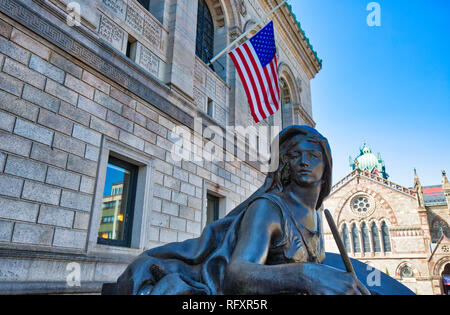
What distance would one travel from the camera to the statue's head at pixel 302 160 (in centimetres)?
191

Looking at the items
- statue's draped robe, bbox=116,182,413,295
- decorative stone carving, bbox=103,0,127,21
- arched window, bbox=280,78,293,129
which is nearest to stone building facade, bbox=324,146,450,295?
arched window, bbox=280,78,293,129

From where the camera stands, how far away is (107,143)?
22.0 ft

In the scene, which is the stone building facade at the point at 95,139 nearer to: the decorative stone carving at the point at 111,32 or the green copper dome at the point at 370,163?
the decorative stone carving at the point at 111,32

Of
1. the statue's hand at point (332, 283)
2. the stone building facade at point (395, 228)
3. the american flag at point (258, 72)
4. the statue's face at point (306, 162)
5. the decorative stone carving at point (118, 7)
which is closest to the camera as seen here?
the statue's hand at point (332, 283)

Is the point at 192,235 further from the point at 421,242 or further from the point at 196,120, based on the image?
the point at 421,242

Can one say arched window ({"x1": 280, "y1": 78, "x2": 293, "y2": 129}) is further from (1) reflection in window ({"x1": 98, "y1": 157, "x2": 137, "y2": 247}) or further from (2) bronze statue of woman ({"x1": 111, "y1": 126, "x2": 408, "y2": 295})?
(2) bronze statue of woman ({"x1": 111, "y1": 126, "x2": 408, "y2": 295})

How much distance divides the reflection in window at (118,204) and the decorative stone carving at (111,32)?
9.68ft

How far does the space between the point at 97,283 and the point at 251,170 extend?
26.4 ft

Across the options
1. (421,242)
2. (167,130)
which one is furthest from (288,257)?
(421,242)

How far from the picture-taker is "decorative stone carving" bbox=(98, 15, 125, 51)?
7395 millimetres

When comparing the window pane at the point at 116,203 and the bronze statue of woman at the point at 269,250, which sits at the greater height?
the window pane at the point at 116,203

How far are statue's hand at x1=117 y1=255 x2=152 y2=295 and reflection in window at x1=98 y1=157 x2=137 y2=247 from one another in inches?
217

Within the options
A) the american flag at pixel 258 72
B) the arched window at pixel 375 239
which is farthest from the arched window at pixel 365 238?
the american flag at pixel 258 72

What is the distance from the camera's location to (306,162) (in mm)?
1903
